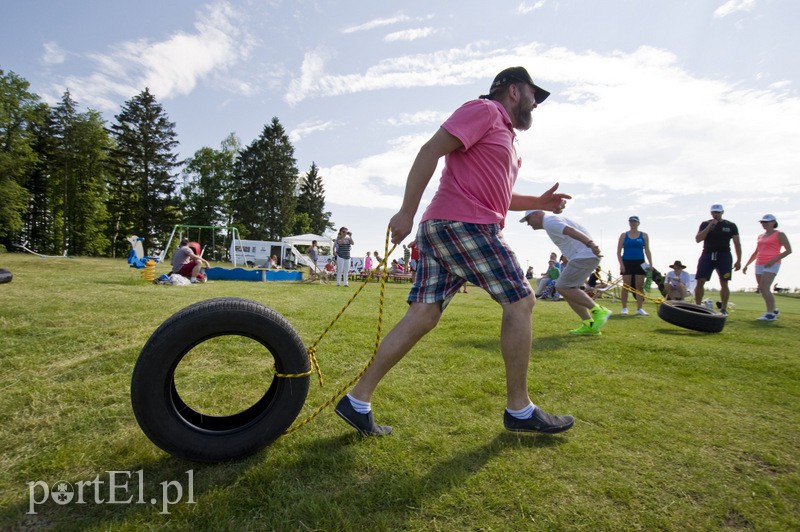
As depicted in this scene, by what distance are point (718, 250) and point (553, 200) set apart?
7.16 metres

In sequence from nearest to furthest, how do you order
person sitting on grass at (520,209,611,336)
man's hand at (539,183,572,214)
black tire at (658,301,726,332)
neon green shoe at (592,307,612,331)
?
man's hand at (539,183,572,214) < person sitting on grass at (520,209,611,336) < neon green shoe at (592,307,612,331) < black tire at (658,301,726,332)

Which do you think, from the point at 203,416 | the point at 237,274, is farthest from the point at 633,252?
the point at 237,274

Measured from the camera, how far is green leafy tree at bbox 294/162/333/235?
58031 mm

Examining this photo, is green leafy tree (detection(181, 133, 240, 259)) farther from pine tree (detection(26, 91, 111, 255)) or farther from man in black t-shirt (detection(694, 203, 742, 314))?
man in black t-shirt (detection(694, 203, 742, 314))

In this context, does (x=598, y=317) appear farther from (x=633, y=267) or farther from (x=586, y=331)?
(x=633, y=267)

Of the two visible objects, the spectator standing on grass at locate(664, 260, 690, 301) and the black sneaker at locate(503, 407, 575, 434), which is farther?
the spectator standing on grass at locate(664, 260, 690, 301)

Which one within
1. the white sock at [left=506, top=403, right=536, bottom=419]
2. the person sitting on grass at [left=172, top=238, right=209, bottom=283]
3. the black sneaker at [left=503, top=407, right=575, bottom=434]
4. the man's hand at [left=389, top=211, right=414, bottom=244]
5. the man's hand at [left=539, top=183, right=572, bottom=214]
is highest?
the man's hand at [left=539, top=183, right=572, bottom=214]

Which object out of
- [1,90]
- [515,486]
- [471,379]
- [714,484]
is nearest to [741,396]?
[714,484]

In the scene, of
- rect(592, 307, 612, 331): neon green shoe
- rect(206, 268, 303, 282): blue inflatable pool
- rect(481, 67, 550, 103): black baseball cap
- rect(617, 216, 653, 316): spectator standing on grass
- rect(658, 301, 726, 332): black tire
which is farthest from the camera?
rect(206, 268, 303, 282): blue inflatable pool

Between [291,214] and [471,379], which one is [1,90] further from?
[471,379]

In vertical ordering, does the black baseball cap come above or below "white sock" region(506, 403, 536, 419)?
above

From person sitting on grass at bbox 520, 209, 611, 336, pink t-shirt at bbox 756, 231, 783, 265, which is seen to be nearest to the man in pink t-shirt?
person sitting on grass at bbox 520, 209, 611, 336

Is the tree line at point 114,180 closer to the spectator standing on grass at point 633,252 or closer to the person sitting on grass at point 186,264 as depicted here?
the person sitting on grass at point 186,264

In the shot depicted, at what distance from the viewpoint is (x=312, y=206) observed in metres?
61.1
